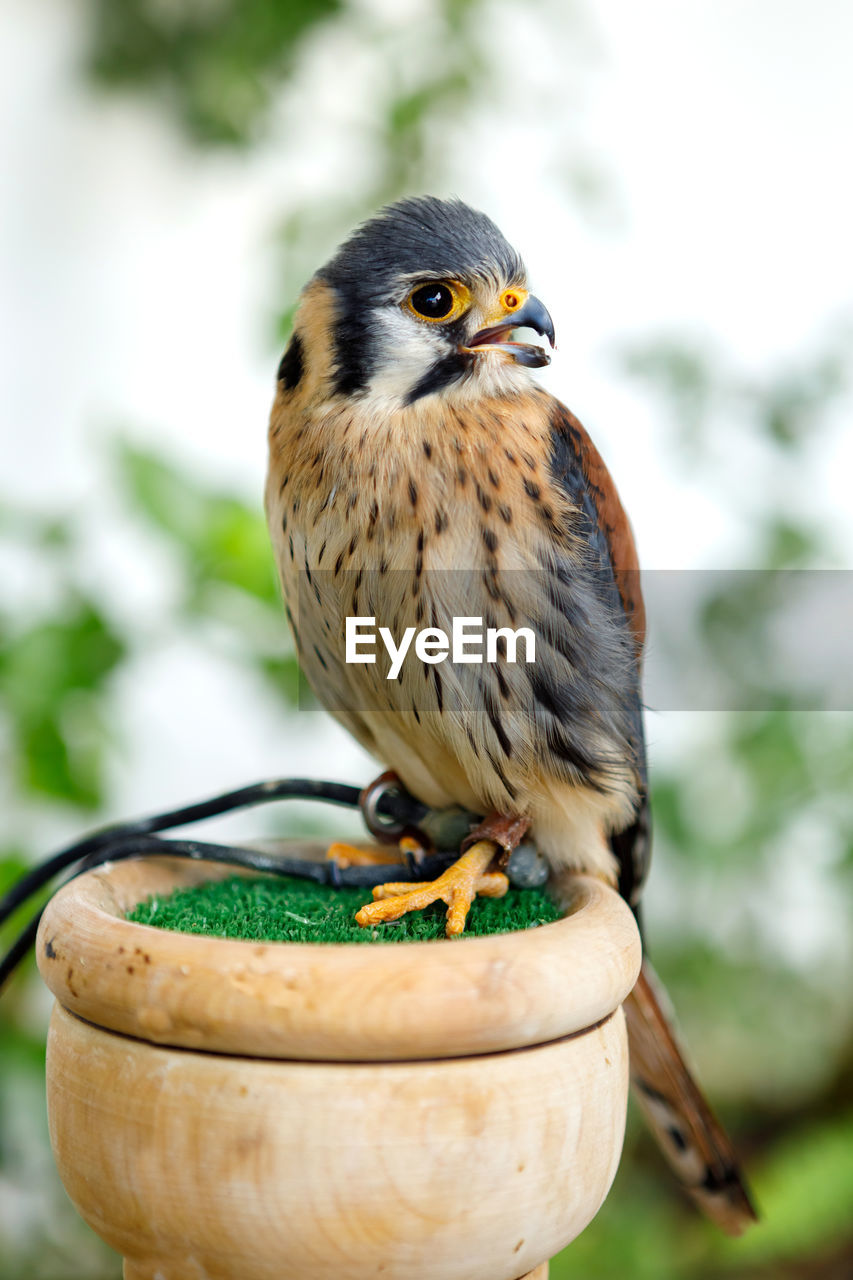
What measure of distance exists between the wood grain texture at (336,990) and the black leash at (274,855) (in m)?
0.22

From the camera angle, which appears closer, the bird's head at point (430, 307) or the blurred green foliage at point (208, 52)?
the bird's head at point (430, 307)

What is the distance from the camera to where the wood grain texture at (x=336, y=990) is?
77cm

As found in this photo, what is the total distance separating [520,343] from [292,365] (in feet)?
0.83

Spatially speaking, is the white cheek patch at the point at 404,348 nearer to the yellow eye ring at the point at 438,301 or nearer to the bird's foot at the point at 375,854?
the yellow eye ring at the point at 438,301

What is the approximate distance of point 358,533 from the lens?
3.44 feet

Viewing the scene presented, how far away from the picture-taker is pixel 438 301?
1038 mm

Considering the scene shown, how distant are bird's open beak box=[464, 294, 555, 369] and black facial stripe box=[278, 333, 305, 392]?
190 mm

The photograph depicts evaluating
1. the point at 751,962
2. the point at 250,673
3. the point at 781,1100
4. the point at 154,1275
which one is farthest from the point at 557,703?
the point at 781,1100

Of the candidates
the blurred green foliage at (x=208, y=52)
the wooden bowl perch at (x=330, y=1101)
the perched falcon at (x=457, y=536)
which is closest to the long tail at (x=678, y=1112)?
the perched falcon at (x=457, y=536)

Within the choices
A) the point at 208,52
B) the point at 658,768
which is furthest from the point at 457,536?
the point at 208,52

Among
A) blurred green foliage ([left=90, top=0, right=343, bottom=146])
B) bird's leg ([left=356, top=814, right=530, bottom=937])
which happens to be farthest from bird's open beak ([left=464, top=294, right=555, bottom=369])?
blurred green foliage ([left=90, top=0, right=343, bottom=146])

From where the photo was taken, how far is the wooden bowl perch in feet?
2.55

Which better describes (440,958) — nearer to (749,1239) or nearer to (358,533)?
(358,533)
